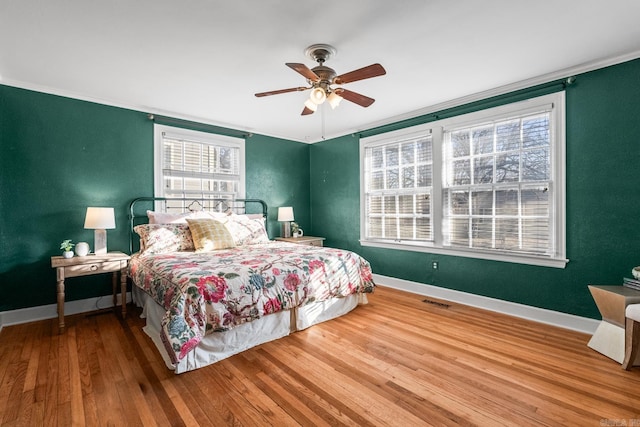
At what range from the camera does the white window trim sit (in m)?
4.06

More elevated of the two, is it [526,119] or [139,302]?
[526,119]

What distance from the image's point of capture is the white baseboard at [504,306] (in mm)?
2945

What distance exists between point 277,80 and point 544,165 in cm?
294

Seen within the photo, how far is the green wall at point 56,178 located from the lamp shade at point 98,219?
0.41 meters

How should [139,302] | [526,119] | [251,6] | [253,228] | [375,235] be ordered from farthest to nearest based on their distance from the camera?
[375,235]
[253,228]
[139,302]
[526,119]
[251,6]

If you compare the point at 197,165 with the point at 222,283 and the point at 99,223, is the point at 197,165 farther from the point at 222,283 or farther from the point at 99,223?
the point at 222,283

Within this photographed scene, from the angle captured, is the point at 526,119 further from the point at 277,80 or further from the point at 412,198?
the point at 277,80

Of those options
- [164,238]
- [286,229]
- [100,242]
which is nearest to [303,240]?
[286,229]

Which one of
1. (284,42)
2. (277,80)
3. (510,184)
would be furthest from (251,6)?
(510,184)

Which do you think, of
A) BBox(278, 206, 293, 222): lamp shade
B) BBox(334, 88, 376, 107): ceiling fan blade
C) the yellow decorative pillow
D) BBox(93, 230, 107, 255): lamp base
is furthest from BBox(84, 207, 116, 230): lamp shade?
BBox(334, 88, 376, 107): ceiling fan blade

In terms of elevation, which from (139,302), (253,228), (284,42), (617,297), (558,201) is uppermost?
(284,42)

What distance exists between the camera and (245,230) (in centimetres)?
412

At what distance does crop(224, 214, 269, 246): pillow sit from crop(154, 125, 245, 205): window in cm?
74

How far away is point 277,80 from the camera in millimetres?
3119
